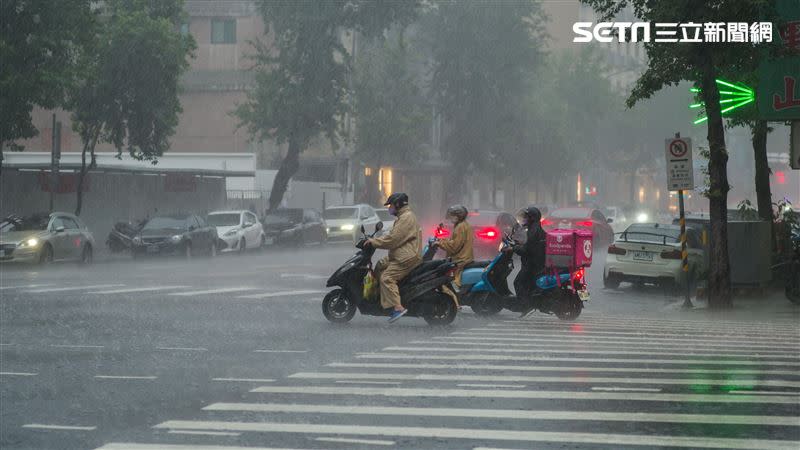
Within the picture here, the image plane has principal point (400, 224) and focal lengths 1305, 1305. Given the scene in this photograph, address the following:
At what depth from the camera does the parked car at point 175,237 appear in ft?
128

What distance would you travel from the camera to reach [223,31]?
71.1 meters

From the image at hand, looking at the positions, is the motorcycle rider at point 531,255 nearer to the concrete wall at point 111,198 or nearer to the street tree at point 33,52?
the street tree at point 33,52

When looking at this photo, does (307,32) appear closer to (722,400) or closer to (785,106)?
(785,106)

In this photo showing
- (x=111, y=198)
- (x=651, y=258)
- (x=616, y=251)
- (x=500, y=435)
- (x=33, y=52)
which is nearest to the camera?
(x=500, y=435)

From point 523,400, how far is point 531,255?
29.8 ft

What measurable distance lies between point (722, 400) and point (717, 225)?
12539mm

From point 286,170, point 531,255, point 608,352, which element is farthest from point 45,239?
point 286,170

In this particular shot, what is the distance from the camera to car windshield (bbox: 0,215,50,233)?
3406cm

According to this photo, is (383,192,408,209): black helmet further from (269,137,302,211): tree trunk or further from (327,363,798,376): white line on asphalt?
(269,137,302,211): tree trunk

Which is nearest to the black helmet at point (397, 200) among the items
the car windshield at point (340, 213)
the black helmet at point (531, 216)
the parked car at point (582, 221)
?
the black helmet at point (531, 216)

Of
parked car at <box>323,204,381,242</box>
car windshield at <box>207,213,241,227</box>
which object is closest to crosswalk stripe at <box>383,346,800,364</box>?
car windshield at <box>207,213,241,227</box>

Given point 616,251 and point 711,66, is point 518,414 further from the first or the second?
point 616,251

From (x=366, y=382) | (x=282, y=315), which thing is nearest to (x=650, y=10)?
(x=282, y=315)

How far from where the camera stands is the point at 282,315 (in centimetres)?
1948
